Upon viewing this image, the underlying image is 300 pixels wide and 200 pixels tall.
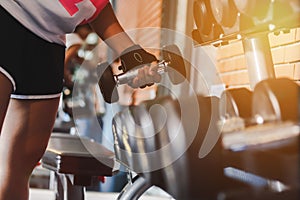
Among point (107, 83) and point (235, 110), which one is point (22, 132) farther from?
point (235, 110)

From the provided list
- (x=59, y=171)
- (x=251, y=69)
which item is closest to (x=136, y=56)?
(x=251, y=69)

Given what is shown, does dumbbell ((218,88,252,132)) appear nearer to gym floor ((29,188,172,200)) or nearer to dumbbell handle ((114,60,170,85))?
dumbbell handle ((114,60,170,85))

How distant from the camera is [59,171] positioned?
4.53 feet

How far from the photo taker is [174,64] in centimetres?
84

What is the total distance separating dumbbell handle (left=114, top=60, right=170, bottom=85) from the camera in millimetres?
836

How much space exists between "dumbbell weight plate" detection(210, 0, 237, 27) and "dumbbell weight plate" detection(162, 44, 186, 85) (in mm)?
178

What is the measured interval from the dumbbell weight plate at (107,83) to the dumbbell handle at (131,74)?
11 mm

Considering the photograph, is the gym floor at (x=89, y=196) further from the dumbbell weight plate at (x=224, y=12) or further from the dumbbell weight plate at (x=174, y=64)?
the dumbbell weight plate at (x=174, y=64)

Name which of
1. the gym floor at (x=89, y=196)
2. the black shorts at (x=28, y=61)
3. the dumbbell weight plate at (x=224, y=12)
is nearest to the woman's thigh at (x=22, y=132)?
the black shorts at (x=28, y=61)

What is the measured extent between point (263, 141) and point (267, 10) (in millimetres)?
368

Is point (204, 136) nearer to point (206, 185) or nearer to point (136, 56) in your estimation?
point (206, 185)

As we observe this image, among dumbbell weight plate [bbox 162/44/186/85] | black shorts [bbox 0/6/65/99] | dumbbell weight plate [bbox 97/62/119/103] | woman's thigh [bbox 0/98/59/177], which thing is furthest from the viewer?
woman's thigh [bbox 0/98/59/177]

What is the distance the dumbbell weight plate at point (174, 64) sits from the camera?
2.73 ft

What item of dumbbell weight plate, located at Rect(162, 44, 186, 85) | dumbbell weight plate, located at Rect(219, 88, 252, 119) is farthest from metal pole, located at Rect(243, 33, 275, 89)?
dumbbell weight plate, located at Rect(219, 88, 252, 119)
